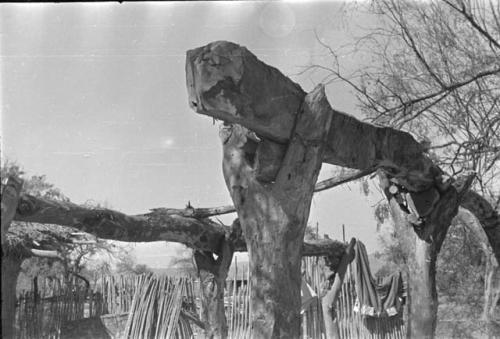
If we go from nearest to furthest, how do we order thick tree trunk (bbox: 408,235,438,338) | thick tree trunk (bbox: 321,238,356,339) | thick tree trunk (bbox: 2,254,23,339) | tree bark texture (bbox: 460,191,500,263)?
thick tree trunk (bbox: 408,235,438,338), tree bark texture (bbox: 460,191,500,263), thick tree trunk (bbox: 321,238,356,339), thick tree trunk (bbox: 2,254,23,339)

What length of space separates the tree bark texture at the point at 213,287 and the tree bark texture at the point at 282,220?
9.58 feet

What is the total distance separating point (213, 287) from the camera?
5672mm

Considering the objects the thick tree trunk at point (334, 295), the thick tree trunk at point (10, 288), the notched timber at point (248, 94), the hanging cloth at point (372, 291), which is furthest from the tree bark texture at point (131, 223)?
the thick tree trunk at point (10, 288)

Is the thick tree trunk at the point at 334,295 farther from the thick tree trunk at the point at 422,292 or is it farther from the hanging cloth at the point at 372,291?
the thick tree trunk at the point at 422,292

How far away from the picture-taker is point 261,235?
2.64 meters

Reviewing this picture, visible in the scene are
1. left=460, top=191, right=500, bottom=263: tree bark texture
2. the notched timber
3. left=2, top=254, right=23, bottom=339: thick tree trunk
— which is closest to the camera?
the notched timber

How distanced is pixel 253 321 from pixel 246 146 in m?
0.84

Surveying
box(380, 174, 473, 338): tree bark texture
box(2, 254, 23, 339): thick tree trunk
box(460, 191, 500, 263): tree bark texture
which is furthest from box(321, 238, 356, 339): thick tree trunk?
box(2, 254, 23, 339): thick tree trunk

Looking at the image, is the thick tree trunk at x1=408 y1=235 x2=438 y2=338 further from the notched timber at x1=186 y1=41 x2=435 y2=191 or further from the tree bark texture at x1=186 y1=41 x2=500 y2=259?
the notched timber at x1=186 y1=41 x2=435 y2=191

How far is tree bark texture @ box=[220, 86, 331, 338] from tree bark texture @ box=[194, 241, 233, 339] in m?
2.92

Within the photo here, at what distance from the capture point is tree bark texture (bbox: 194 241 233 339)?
5.57 meters

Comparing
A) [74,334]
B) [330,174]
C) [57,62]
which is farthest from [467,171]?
[74,334]

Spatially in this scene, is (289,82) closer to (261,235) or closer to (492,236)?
(261,235)

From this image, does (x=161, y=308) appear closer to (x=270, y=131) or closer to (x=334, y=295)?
(x=334, y=295)
